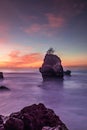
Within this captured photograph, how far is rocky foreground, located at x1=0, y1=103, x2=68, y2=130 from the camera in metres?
11.0

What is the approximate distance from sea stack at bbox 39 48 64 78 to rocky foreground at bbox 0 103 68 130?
94.0 metres

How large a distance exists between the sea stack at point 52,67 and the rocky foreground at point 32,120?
308ft

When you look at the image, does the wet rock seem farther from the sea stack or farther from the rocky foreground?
the sea stack

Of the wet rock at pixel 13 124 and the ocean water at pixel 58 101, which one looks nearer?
the wet rock at pixel 13 124

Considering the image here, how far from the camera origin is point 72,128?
65.7 ft

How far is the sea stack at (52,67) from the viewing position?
108 m

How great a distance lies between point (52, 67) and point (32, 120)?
3814 inches

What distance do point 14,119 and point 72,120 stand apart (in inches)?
545

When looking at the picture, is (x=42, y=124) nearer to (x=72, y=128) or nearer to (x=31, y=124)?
(x=31, y=124)

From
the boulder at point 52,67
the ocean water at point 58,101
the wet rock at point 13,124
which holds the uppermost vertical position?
the boulder at point 52,67

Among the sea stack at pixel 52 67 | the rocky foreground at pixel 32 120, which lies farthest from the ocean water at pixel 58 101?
the sea stack at pixel 52 67

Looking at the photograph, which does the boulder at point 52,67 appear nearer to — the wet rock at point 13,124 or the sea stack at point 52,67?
the sea stack at point 52,67

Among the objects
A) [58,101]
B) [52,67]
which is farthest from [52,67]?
[58,101]

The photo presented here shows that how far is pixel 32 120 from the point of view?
38.3ft
